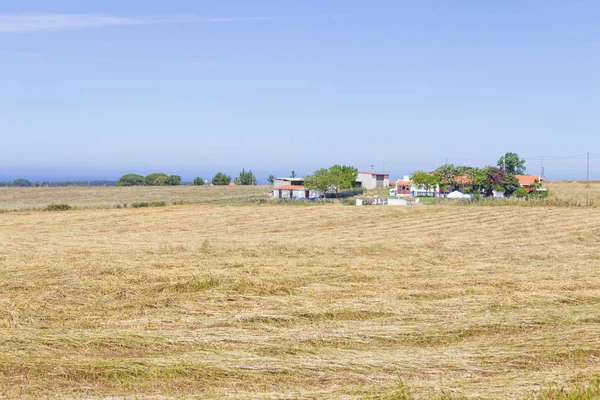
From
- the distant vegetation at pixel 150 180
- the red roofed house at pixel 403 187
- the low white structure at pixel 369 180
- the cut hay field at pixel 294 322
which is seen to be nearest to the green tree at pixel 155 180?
the distant vegetation at pixel 150 180

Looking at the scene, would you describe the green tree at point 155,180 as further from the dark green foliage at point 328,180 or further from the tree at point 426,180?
the tree at point 426,180

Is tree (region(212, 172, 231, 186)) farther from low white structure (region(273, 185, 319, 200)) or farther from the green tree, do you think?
low white structure (region(273, 185, 319, 200))

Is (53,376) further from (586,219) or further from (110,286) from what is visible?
(586,219)

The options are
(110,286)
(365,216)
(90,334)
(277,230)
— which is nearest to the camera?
(90,334)

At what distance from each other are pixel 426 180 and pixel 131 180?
234 ft

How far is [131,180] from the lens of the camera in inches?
4705

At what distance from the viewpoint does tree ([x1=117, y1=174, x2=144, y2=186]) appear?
114 metres

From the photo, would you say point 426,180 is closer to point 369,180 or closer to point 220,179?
point 369,180

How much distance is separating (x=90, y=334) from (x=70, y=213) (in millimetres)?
32960

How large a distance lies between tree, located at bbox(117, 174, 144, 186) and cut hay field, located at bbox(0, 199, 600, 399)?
10128 centimetres

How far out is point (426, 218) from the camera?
105 ft

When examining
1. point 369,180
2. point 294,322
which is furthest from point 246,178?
point 294,322

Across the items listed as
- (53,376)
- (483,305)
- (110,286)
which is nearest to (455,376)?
(483,305)

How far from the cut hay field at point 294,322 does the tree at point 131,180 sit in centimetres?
10128
